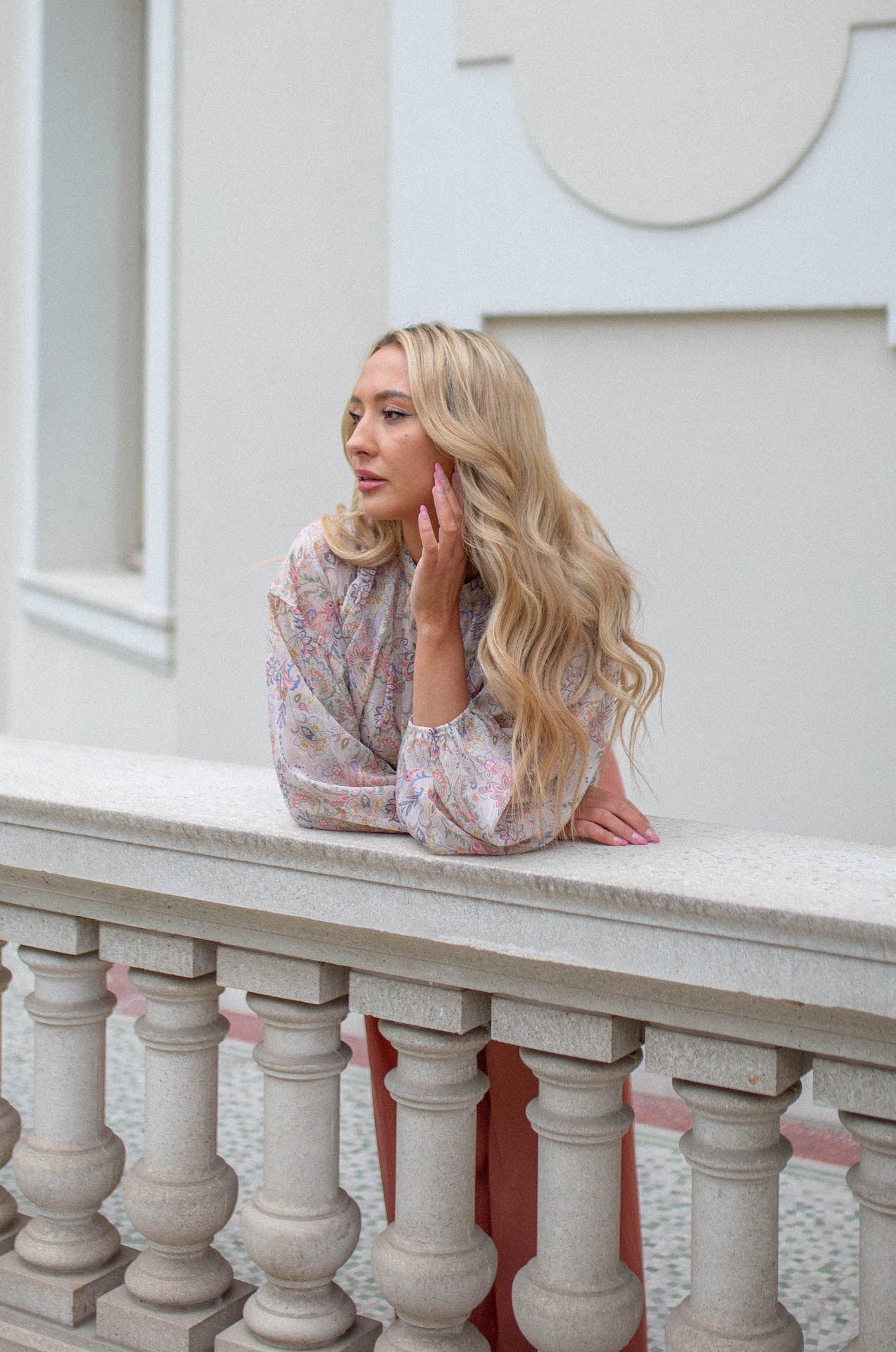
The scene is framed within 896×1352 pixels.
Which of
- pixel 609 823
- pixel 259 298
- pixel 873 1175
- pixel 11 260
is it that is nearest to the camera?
pixel 873 1175

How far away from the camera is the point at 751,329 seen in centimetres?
330

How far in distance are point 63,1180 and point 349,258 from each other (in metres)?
2.67

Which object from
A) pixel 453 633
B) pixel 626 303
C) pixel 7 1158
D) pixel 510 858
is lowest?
pixel 7 1158

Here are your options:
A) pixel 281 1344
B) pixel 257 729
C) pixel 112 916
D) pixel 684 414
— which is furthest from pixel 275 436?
pixel 281 1344

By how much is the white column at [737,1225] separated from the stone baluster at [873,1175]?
0.08 m

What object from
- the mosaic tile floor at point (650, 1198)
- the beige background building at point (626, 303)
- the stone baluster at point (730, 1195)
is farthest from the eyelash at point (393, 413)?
the beige background building at point (626, 303)

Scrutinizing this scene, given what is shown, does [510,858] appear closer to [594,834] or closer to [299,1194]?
[594,834]

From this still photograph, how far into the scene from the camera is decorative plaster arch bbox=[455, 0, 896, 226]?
3.12 m

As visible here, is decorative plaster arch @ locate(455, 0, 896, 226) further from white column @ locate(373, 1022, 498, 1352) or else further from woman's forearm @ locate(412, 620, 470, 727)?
white column @ locate(373, 1022, 498, 1352)

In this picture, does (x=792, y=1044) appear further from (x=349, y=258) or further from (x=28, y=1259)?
(x=349, y=258)

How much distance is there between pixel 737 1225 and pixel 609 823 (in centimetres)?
44

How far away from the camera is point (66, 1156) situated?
191cm

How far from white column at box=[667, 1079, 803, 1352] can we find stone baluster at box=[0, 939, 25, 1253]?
101cm

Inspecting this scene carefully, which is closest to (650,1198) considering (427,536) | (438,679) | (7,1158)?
(7,1158)
